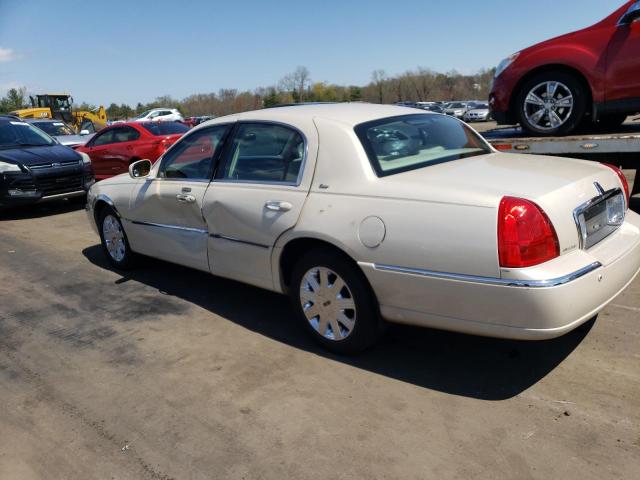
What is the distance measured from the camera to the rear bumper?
2818mm

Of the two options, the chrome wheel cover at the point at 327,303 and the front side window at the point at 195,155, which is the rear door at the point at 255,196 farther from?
the chrome wheel cover at the point at 327,303

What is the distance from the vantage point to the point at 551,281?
2795 mm

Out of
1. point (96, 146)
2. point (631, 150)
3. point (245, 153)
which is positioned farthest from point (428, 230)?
point (96, 146)

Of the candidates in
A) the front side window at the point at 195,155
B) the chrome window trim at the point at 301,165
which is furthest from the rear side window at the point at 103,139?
the chrome window trim at the point at 301,165

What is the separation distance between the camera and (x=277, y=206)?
12.5 feet

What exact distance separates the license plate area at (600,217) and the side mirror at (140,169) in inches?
148

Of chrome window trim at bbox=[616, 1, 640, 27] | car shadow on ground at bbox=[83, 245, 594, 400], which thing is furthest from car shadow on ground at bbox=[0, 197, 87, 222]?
chrome window trim at bbox=[616, 1, 640, 27]

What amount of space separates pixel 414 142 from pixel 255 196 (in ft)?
3.86

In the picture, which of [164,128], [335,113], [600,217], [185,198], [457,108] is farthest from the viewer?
[457,108]

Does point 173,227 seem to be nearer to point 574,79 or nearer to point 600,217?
point 600,217

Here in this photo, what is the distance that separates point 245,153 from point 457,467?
8.85 feet

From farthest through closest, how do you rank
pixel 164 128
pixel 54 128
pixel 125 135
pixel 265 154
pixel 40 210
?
1. pixel 54 128
2. pixel 164 128
3. pixel 125 135
4. pixel 40 210
5. pixel 265 154

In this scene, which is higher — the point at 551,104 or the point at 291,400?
the point at 551,104

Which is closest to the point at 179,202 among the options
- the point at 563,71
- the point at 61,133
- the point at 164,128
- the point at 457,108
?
the point at 563,71
